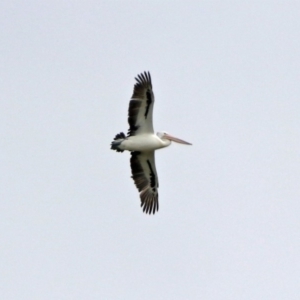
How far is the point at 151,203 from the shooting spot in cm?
4691

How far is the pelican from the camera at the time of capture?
44.9m

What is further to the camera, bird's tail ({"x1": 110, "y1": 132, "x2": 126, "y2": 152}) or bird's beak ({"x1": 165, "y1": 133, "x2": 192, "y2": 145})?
bird's beak ({"x1": 165, "y1": 133, "x2": 192, "y2": 145})

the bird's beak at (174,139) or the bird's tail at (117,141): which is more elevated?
the bird's beak at (174,139)

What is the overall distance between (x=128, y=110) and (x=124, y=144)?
1.10 m

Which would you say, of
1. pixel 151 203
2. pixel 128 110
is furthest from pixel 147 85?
pixel 151 203

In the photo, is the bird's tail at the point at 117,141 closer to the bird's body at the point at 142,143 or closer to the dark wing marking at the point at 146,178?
the bird's body at the point at 142,143

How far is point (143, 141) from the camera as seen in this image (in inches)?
1788

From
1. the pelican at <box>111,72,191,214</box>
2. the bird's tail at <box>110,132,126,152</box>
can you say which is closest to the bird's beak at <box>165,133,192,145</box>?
the pelican at <box>111,72,191,214</box>

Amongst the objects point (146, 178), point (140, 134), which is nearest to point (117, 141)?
point (140, 134)

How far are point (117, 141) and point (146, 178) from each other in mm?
2189

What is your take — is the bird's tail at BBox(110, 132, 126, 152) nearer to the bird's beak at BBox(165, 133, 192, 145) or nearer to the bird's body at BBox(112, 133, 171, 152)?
the bird's body at BBox(112, 133, 171, 152)

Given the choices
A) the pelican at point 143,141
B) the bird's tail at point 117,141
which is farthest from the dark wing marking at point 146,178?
the bird's tail at point 117,141

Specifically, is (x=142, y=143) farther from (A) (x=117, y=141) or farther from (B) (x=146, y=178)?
(B) (x=146, y=178)

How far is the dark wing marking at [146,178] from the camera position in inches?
1821
